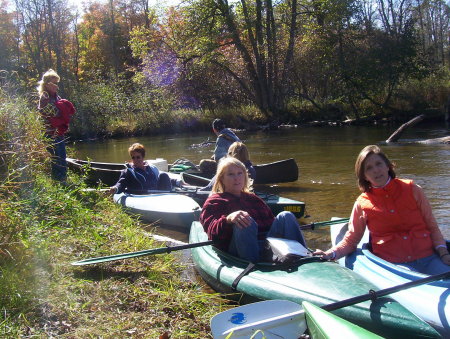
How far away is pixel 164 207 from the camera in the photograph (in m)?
6.26

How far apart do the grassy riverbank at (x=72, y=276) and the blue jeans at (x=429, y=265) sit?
141cm

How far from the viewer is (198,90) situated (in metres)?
25.7

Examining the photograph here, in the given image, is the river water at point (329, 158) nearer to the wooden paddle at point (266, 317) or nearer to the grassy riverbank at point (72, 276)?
the grassy riverbank at point (72, 276)

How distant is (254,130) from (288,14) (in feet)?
19.1

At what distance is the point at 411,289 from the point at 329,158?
9248 mm

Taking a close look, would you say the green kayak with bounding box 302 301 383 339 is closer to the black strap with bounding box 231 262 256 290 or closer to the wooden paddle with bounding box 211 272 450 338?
the wooden paddle with bounding box 211 272 450 338

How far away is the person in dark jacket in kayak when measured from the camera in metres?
6.87

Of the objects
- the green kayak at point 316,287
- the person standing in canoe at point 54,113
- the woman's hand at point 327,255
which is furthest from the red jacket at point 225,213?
the person standing in canoe at point 54,113

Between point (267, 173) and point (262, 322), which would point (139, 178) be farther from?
point (262, 322)

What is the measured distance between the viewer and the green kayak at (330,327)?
207cm

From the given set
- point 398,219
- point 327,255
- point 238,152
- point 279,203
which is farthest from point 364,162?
point 238,152

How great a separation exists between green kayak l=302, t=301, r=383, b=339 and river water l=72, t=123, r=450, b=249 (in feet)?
10.6

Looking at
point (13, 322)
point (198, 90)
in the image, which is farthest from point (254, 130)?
point (13, 322)

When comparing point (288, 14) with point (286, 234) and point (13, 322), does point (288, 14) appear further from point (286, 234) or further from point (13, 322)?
point (13, 322)
